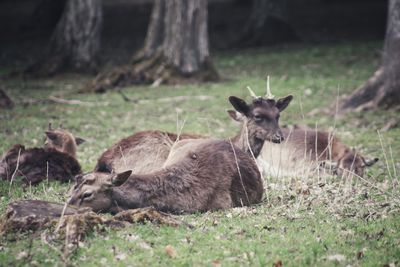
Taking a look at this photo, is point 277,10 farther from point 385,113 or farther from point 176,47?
point 385,113

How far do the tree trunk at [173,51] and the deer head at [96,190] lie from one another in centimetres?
1249

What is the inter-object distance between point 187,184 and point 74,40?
1533 cm

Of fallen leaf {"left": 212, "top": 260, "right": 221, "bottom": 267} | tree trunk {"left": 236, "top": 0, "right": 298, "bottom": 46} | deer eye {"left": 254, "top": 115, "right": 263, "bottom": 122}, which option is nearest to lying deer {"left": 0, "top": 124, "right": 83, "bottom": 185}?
deer eye {"left": 254, "top": 115, "right": 263, "bottom": 122}

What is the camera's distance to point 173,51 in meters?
20.9

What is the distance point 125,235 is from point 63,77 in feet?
51.4

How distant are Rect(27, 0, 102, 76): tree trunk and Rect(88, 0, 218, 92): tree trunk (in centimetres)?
241

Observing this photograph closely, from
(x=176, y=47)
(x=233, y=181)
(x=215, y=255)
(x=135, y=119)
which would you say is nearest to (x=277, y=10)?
(x=176, y=47)

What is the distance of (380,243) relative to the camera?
716cm

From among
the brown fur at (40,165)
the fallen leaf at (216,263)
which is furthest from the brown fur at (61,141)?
the fallen leaf at (216,263)

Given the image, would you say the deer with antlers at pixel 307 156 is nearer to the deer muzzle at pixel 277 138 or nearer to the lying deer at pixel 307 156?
the lying deer at pixel 307 156

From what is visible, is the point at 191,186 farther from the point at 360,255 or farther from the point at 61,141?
the point at 61,141

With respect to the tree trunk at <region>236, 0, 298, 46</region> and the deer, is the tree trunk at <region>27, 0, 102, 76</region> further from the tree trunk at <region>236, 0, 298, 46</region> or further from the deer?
the deer

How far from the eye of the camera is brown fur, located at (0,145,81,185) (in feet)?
33.7

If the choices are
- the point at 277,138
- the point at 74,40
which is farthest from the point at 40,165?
the point at 74,40
